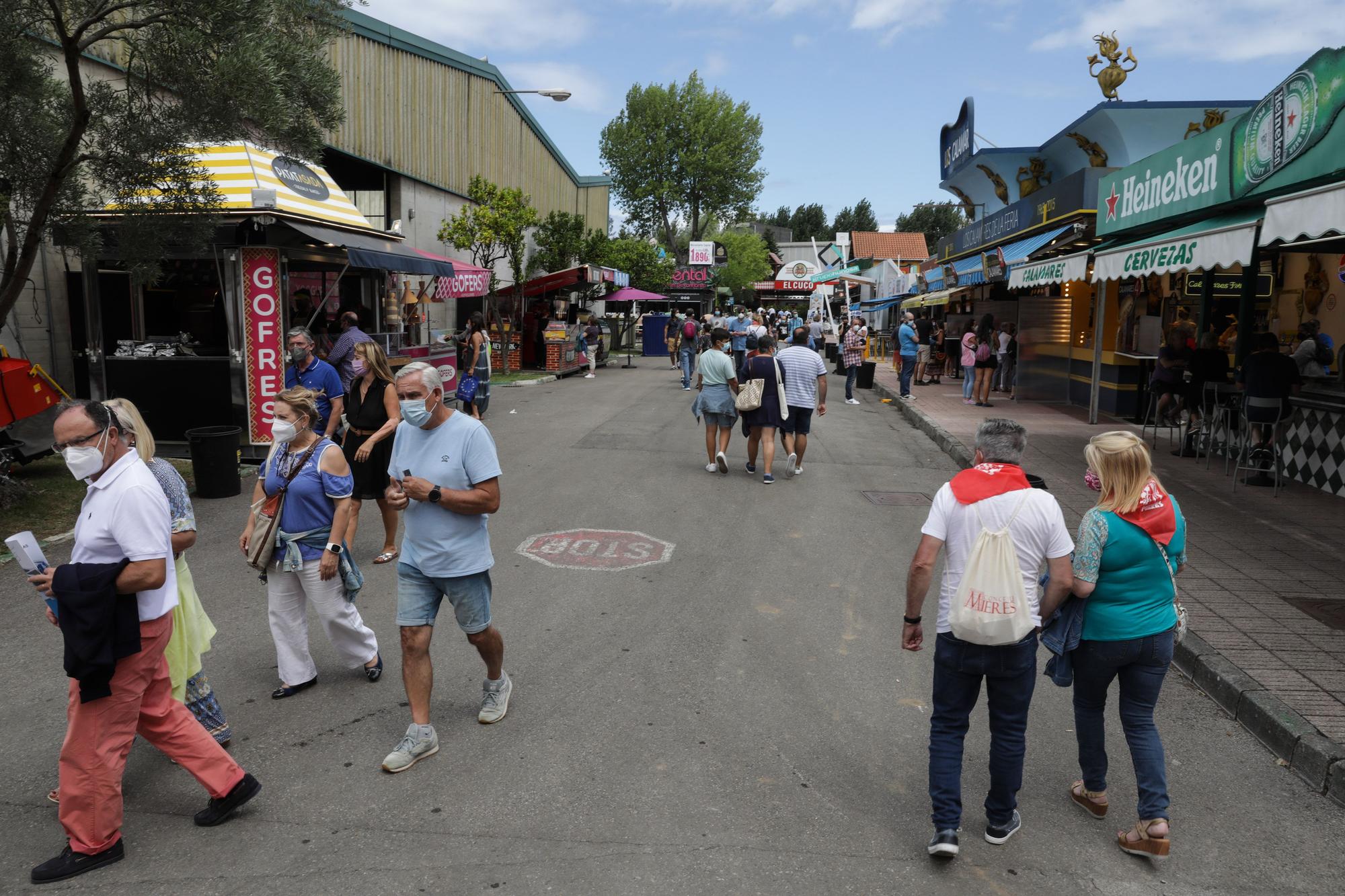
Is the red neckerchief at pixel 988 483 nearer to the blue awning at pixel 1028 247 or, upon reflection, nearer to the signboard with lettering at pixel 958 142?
the blue awning at pixel 1028 247

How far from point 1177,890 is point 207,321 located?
554 inches

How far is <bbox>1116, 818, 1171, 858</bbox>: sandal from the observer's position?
3656 mm

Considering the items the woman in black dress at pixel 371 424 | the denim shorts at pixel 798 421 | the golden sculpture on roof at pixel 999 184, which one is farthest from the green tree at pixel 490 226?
the woman in black dress at pixel 371 424

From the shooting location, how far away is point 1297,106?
9219 mm

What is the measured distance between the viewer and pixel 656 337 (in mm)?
39562

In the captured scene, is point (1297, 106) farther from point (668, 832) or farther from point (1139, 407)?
point (668, 832)

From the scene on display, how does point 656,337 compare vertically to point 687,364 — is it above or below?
above

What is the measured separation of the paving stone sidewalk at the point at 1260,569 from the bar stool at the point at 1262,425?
25cm

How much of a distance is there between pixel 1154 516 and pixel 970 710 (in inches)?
40.0

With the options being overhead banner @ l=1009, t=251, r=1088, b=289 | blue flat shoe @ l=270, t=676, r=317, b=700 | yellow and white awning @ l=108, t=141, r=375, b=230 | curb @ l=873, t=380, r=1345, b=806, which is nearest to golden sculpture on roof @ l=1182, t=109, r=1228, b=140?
overhead banner @ l=1009, t=251, r=1088, b=289

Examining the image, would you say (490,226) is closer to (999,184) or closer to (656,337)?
(999,184)

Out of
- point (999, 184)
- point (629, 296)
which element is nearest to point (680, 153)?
point (629, 296)

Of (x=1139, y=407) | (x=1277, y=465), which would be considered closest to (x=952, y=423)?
(x=1139, y=407)

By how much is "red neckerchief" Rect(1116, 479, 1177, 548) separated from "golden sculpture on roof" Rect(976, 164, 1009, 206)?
23.7 metres
